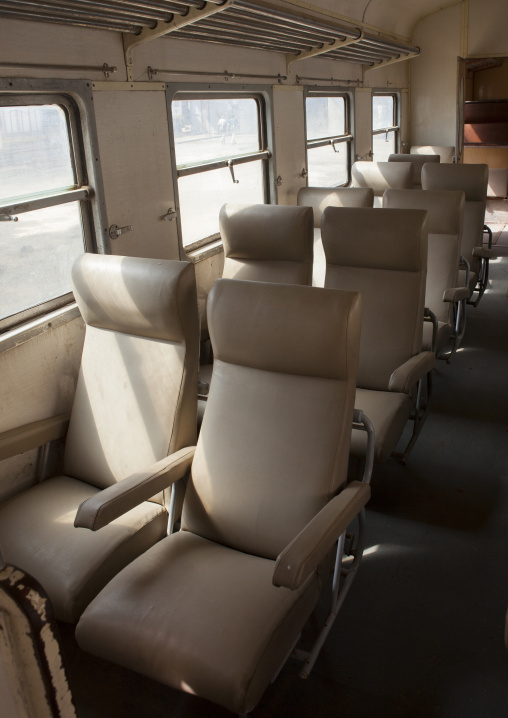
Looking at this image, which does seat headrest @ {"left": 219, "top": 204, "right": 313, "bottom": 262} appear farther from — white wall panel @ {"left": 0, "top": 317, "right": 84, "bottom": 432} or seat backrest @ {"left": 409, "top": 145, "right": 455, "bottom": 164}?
seat backrest @ {"left": 409, "top": 145, "right": 455, "bottom": 164}

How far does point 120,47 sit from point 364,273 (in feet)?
5.14

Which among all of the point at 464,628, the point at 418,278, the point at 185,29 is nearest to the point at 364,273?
the point at 418,278

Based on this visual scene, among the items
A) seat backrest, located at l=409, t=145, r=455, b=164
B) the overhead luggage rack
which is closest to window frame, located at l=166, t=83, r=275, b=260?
the overhead luggage rack

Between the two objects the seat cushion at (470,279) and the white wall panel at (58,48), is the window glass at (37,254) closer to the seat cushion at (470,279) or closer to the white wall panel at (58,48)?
the white wall panel at (58,48)

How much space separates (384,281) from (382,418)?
79 centimetres

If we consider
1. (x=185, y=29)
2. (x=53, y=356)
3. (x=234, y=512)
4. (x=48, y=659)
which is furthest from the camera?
(x=185, y=29)

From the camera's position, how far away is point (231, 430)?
7.07 feet

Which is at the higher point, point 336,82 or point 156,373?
point 336,82

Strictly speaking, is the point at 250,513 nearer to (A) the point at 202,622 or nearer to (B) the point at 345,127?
(A) the point at 202,622

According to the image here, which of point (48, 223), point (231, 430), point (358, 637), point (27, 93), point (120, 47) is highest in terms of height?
point (120, 47)

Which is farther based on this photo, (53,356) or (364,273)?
(364,273)

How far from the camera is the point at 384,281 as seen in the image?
3211 millimetres

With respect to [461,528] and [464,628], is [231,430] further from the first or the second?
[461,528]

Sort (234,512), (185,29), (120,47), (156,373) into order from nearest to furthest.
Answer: (234,512)
(156,373)
(120,47)
(185,29)
